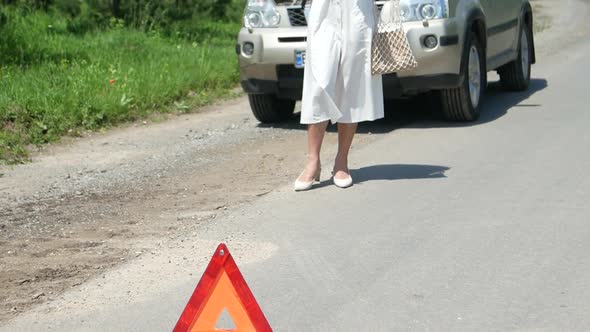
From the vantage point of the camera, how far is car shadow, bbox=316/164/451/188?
7902 millimetres

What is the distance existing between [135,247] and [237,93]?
21.8ft

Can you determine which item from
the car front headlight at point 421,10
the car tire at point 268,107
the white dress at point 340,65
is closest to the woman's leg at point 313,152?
the white dress at point 340,65

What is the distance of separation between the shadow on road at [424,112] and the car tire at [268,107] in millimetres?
65

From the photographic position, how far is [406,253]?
594cm

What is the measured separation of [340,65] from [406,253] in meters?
1.93

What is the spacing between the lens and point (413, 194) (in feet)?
24.2

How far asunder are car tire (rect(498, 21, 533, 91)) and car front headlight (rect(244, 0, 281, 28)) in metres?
3.24

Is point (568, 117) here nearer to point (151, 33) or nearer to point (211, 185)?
point (211, 185)

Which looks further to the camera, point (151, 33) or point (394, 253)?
point (151, 33)

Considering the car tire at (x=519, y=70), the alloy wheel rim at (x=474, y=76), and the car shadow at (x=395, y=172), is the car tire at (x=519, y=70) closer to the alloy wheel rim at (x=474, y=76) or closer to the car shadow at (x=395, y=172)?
the alloy wheel rim at (x=474, y=76)

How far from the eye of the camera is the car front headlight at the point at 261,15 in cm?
1016

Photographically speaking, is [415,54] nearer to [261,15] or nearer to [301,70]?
[301,70]

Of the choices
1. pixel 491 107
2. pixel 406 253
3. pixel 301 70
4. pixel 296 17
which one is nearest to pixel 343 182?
pixel 406 253

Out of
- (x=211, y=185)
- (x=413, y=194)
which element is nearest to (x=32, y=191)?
(x=211, y=185)
